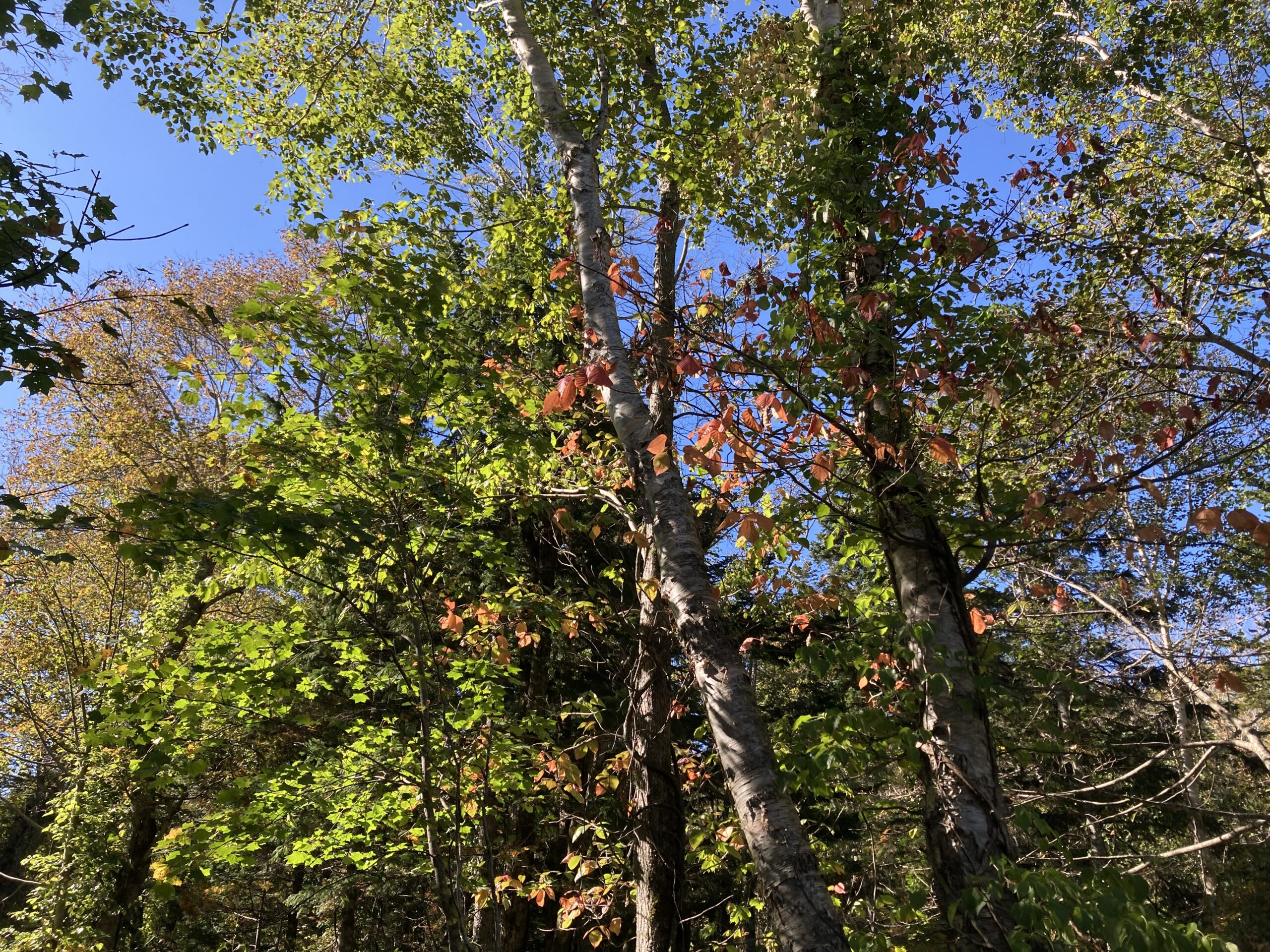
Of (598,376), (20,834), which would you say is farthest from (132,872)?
(20,834)

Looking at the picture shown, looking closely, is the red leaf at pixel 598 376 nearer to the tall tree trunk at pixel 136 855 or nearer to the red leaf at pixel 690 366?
the red leaf at pixel 690 366

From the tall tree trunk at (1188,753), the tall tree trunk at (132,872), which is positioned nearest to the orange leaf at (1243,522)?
the tall tree trunk at (1188,753)

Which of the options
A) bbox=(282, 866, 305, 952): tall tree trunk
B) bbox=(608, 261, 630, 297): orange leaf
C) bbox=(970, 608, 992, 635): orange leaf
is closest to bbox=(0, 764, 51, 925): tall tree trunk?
bbox=(282, 866, 305, 952): tall tree trunk

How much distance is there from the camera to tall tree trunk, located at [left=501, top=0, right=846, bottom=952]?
7.51 feet

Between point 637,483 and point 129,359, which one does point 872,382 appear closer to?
point 637,483

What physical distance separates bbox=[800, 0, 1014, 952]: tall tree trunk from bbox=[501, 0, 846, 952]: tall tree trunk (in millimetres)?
628

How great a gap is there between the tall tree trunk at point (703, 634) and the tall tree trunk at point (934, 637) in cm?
63

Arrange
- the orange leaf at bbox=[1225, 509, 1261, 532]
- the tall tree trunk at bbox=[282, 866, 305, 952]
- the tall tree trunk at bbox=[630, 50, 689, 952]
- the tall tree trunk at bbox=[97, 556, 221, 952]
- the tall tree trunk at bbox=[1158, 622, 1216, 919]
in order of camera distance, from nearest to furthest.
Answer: the orange leaf at bbox=[1225, 509, 1261, 532] < the tall tree trunk at bbox=[630, 50, 689, 952] < the tall tree trunk at bbox=[1158, 622, 1216, 919] < the tall tree trunk at bbox=[97, 556, 221, 952] < the tall tree trunk at bbox=[282, 866, 305, 952]

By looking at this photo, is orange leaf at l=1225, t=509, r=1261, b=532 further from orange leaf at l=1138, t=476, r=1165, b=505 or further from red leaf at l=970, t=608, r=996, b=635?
red leaf at l=970, t=608, r=996, b=635

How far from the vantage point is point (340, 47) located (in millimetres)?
6176

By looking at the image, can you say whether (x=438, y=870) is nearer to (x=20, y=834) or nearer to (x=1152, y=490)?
(x=1152, y=490)

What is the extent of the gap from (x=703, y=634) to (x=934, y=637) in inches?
39.7

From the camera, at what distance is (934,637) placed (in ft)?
9.55

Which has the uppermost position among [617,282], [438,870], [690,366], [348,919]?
[617,282]
